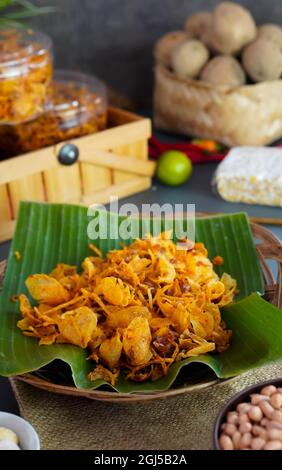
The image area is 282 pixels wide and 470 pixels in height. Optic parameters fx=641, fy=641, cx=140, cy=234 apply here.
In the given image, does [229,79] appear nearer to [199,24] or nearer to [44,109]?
[199,24]

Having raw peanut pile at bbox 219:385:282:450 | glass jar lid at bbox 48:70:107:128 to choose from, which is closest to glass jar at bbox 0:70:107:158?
glass jar lid at bbox 48:70:107:128

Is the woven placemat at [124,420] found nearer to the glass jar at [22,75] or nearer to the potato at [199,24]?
the glass jar at [22,75]

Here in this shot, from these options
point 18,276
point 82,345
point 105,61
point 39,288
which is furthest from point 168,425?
point 105,61

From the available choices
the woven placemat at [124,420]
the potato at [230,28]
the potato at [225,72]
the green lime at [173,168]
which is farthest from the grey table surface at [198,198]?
the woven placemat at [124,420]

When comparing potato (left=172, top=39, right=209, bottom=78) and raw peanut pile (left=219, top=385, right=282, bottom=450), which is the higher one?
potato (left=172, top=39, right=209, bottom=78)

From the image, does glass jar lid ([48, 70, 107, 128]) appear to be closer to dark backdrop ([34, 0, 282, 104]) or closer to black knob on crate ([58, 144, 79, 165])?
black knob on crate ([58, 144, 79, 165])

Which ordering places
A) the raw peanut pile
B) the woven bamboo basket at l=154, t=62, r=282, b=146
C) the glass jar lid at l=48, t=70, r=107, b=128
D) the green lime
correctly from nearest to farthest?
the raw peanut pile → the glass jar lid at l=48, t=70, r=107, b=128 → the green lime → the woven bamboo basket at l=154, t=62, r=282, b=146

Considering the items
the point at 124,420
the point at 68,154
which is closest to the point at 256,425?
the point at 124,420
